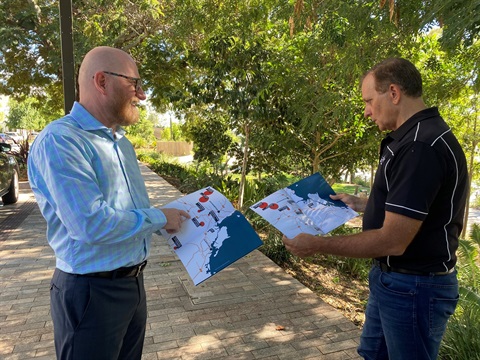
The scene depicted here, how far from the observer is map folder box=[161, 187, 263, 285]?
1.98 metres

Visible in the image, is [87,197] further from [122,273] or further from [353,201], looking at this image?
[353,201]

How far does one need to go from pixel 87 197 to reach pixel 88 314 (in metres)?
0.56

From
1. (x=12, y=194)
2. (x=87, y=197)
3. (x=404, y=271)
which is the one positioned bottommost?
(x=12, y=194)

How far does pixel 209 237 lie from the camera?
2074mm

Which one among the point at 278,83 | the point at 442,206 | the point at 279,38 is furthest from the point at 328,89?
the point at 442,206

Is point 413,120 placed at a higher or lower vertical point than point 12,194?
higher

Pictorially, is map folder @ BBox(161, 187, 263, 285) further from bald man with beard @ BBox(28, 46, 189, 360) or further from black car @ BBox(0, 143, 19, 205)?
black car @ BBox(0, 143, 19, 205)

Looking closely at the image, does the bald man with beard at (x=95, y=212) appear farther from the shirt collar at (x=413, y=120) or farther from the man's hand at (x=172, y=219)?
the shirt collar at (x=413, y=120)

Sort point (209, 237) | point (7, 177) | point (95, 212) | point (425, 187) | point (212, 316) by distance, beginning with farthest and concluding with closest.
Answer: point (7, 177)
point (212, 316)
point (209, 237)
point (425, 187)
point (95, 212)

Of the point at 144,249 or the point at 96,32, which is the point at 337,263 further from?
the point at 96,32

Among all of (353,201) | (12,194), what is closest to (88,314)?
(353,201)

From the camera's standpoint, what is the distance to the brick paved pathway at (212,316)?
123 inches

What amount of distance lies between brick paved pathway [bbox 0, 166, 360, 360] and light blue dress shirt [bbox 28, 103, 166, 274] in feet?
5.73

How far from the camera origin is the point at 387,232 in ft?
5.63
